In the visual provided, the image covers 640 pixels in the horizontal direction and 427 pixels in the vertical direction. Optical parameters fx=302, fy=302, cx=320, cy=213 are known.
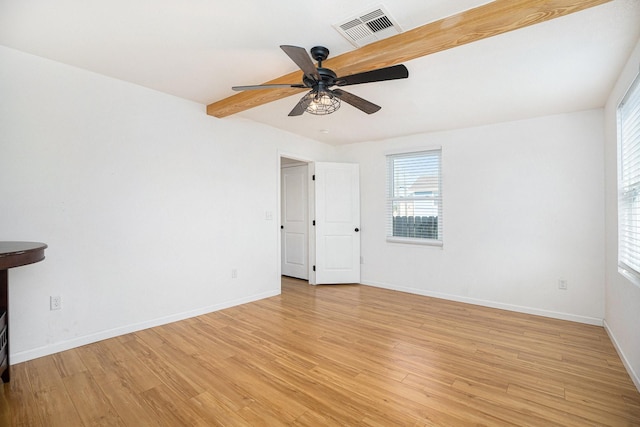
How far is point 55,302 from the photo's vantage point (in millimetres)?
2578

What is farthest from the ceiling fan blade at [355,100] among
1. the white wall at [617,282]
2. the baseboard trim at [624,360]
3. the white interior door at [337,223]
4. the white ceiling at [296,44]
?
the baseboard trim at [624,360]

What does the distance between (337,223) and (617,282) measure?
345 cm

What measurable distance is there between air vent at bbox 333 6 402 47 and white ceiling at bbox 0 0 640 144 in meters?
0.05

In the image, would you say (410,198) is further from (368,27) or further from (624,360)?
(368,27)

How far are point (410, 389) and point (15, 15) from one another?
12.0ft

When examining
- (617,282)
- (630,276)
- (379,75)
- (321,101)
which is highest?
(379,75)

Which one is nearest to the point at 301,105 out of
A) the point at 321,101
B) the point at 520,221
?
the point at 321,101

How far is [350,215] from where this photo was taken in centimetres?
520

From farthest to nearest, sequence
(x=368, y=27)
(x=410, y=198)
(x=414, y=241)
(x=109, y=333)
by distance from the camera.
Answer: (x=410, y=198)
(x=414, y=241)
(x=109, y=333)
(x=368, y=27)

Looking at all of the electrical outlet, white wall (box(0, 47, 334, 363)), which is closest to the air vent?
white wall (box(0, 47, 334, 363))

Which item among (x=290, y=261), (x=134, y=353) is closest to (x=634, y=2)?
(x=134, y=353)

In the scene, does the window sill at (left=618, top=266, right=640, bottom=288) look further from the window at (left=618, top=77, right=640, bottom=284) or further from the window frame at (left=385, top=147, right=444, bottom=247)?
the window frame at (left=385, top=147, right=444, bottom=247)

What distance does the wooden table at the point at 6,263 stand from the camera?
176 centimetres

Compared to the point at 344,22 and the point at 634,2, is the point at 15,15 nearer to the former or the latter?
the point at 344,22
